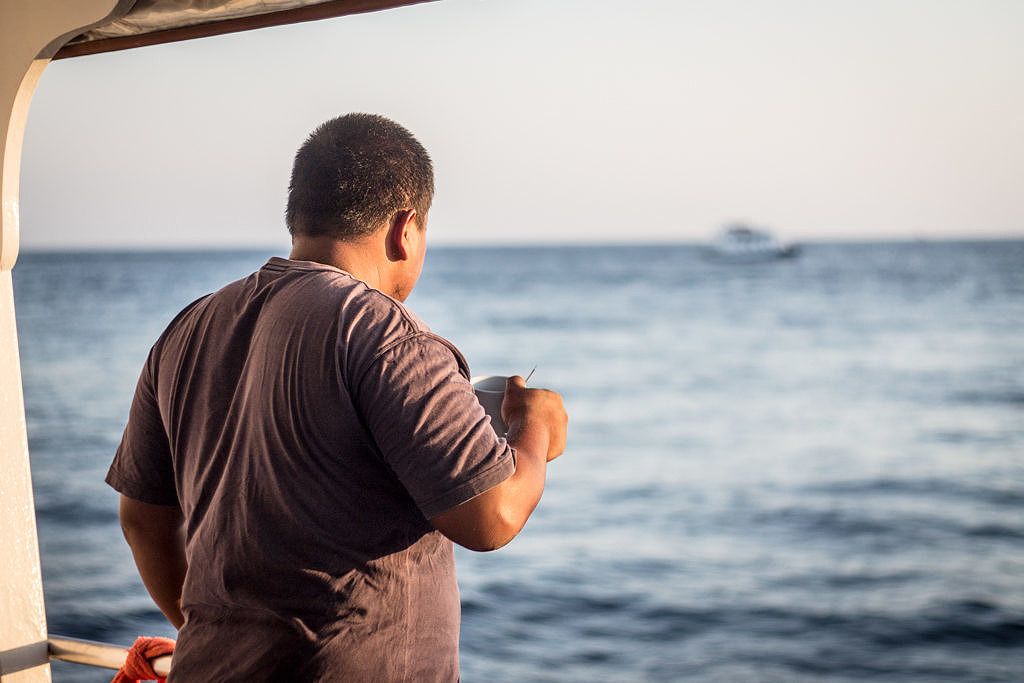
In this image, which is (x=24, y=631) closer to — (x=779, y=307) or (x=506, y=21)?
(x=779, y=307)

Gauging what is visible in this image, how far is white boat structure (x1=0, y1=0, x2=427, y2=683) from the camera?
1786 millimetres

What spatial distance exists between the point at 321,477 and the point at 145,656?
0.64 meters

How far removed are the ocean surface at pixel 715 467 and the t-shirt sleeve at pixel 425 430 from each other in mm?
7751

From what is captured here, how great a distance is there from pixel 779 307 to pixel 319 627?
96.8 ft

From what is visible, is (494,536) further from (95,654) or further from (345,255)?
(95,654)

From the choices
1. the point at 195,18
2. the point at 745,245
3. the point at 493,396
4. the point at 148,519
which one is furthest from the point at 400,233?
the point at 745,245

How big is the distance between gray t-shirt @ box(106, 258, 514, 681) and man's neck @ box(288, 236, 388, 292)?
0.10 feet

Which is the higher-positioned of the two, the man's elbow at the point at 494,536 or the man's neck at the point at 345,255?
the man's neck at the point at 345,255

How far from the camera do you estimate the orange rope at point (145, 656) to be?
4.99 feet

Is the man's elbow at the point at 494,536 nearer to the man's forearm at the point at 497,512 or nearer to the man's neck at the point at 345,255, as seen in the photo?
the man's forearm at the point at 497,512

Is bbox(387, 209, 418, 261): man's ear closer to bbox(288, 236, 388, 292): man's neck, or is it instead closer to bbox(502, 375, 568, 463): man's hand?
bbox(288, 236, 388, 292): man's neck

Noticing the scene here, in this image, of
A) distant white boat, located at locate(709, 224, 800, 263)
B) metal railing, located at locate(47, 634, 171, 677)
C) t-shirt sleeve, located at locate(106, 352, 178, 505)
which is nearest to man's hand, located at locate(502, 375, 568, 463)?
t-shirt sleeve, located at locate(106, 352, 178, 505)

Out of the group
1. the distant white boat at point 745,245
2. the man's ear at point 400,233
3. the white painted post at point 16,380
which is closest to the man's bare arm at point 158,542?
the man's ear at point 400,233

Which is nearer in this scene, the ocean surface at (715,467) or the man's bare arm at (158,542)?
the man's bare arm at (158,542)
